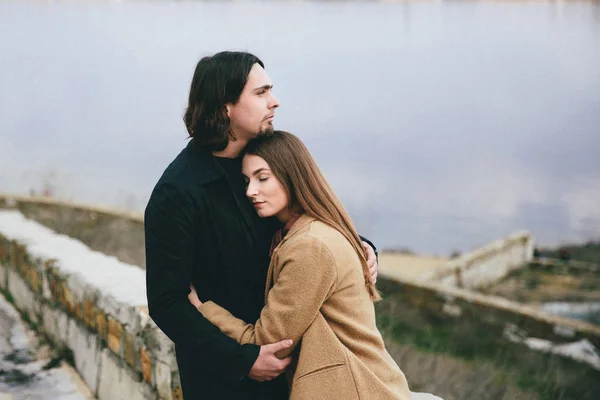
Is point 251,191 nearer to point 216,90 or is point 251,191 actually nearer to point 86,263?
point 216,90

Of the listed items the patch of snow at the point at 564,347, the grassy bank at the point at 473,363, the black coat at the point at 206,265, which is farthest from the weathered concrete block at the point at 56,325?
the patch of snow at the point at 564,347

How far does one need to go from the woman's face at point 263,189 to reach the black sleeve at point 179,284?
0.18 m

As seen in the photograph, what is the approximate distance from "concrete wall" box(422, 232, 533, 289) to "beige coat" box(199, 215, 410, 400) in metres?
12.7

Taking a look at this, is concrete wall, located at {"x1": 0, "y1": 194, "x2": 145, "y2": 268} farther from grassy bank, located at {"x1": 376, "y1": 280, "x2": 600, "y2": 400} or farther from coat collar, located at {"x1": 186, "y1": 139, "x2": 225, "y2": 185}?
coat collar, located at {"x1": 186, "y1": 139, "x2": 225, "y2": 185}

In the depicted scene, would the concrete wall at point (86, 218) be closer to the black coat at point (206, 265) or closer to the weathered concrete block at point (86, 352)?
the weathered concrete block at point (86, 352)

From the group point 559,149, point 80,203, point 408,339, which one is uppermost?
point 80,203

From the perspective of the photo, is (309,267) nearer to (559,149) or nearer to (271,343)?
(271,343)

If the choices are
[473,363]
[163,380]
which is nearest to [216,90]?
[163,380]

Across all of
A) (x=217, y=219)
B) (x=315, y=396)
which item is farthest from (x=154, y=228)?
(x=315, y=396)

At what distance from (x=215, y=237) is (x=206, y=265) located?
9cm

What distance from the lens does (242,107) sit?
78.4 inches

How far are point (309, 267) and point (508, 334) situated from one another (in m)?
9.53

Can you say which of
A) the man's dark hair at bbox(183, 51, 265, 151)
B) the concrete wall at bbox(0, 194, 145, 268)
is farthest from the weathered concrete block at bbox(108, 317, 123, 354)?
the concrete wall at bbox(0, 194, 145, 268)

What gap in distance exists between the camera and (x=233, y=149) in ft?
6.84
